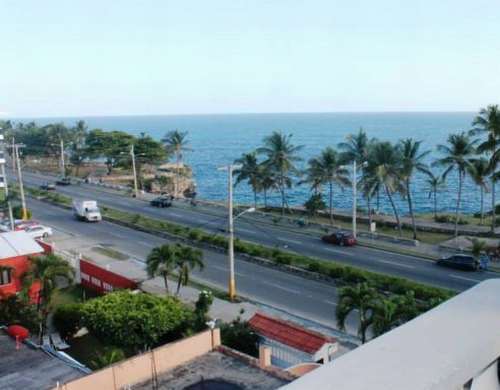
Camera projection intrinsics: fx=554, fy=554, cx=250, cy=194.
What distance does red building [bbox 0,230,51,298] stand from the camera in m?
27.7

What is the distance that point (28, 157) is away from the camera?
11744cm

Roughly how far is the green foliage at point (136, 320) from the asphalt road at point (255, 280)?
6930 millimetres

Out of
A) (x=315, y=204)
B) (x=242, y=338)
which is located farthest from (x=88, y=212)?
(x=242, y=338)

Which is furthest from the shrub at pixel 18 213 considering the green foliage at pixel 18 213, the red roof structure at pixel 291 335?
the red roof structure at pixel 291 335

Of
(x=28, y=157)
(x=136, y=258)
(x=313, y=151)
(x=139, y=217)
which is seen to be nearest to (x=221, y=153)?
(x=313, y=151)

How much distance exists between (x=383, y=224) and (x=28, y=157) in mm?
91815

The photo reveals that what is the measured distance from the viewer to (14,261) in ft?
93.7

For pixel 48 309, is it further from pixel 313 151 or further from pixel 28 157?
pixel 313 151

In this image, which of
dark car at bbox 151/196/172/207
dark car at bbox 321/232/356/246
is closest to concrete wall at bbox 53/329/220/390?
A: dark car at bbox 321/232/356/246

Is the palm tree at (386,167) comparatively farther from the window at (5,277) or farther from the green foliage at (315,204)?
the window at (5,277)

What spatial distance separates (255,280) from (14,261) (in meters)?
12.7

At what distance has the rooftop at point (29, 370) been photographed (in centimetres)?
1581

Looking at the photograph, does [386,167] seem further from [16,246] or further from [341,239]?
[16,246]

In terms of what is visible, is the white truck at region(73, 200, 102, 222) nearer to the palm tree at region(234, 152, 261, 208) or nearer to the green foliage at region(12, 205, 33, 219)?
the green foliage at region(12, 205, 33, 219)
